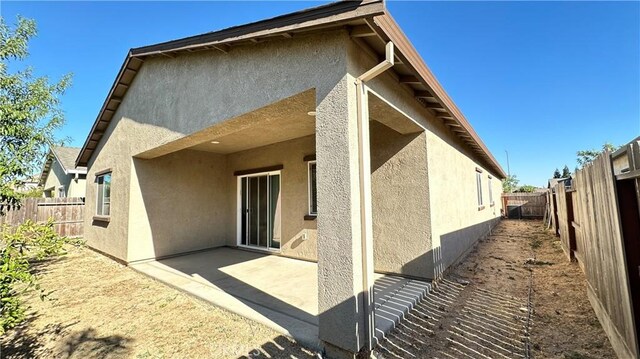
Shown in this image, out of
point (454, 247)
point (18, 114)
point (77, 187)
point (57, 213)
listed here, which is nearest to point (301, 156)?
point (454, 247)

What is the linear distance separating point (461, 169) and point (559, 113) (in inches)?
1035

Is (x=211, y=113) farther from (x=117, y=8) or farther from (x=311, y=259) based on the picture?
(x=117, y=8)

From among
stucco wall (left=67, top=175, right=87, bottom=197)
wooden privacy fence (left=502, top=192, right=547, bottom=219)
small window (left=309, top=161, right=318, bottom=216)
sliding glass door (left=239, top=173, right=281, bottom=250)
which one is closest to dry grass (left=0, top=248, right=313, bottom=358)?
sliding glass door (left=239, top=173, right=281, bottom=250)

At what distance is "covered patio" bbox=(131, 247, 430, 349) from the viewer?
3.76 metres

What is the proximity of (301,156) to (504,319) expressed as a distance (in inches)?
210

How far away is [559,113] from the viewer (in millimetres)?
25719

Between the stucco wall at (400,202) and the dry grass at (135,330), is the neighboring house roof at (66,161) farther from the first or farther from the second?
the stucco wall at (400,202)

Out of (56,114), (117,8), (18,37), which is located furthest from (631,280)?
(117,8)

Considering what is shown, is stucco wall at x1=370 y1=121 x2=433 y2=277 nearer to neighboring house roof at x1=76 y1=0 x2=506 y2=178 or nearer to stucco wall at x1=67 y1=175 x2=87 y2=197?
neighboring house roof at x1=76 y1=0 x2=506 y2=178

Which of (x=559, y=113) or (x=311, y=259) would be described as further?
(x=559, y=113)

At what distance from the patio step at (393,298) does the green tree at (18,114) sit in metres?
4.67

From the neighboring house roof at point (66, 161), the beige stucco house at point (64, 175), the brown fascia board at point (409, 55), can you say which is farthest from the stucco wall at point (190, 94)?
the beige stucco house at point (64, 175)

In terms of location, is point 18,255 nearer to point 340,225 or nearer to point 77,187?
point 340,225

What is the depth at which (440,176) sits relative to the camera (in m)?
5.94
